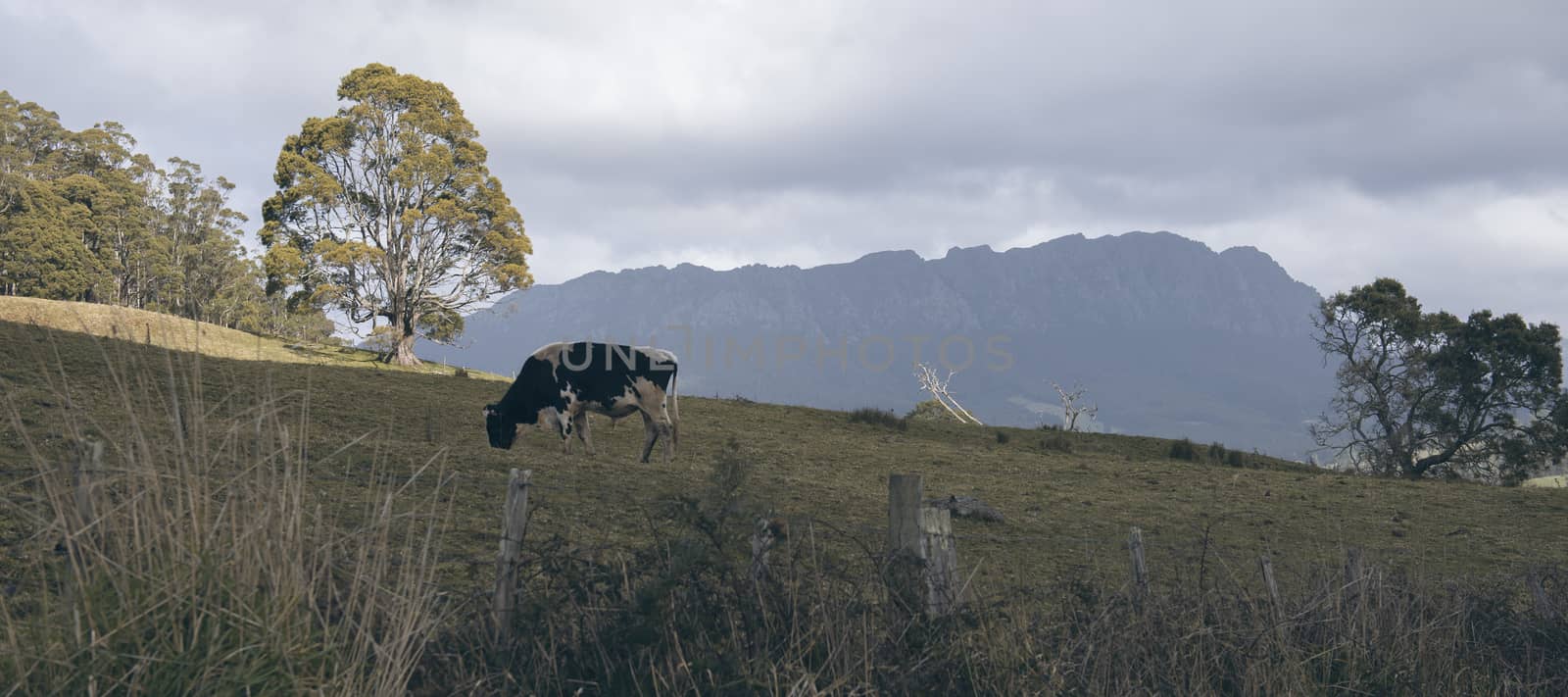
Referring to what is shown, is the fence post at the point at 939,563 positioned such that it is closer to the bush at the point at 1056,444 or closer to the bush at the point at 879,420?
the bush at the point at 1056,444

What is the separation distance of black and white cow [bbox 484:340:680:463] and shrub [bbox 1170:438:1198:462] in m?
13.7

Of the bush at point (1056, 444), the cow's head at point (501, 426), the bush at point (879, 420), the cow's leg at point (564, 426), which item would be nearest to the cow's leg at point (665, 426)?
the cow's leg at point (564, 426)

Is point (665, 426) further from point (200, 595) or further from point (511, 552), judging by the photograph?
point (200, 595)

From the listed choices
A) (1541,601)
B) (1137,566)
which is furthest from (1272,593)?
(1541,601)

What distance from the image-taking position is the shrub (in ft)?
85.3

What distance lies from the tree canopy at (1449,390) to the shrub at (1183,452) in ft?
41.1

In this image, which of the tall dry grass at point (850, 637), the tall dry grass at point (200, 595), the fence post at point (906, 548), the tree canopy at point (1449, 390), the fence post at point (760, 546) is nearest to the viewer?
the tall dry grass at point (200, 595)

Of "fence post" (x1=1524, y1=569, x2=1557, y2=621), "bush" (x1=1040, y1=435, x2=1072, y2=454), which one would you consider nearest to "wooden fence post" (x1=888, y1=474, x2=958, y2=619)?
"fence post" (x1=1524, y1=569, x2=1557, y2=621)

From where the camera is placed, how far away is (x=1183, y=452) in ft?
86.0

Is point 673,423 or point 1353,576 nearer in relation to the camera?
point 1353,576

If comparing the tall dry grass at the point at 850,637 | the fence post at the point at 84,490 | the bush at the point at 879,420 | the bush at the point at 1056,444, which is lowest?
the tall dry grass at the point at 850,637

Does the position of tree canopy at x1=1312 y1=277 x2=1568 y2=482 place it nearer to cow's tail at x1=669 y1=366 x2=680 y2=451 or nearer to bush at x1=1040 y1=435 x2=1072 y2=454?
bush at x1=1040 y1=435 x2=1072 y2=454

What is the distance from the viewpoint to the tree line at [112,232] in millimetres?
48312

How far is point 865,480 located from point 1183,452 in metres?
11.6
